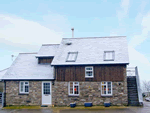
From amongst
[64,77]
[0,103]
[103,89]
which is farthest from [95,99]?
[0,103]

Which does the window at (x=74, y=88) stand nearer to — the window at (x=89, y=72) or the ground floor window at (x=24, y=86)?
the window at (x=89, y=72)

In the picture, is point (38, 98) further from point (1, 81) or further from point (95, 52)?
point (95, 52)

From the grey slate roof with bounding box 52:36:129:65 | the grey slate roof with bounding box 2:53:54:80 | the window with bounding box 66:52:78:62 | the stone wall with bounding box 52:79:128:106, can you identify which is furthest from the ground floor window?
the window with bounding box 66:52:78:62

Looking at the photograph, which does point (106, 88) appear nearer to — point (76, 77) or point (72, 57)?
point (76, 77)

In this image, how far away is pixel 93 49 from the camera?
25.8 meters

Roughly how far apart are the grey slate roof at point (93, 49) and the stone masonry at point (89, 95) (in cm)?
216

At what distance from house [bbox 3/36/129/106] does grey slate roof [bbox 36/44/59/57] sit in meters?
0.12

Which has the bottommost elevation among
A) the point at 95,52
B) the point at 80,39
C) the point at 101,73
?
the point at 101,73

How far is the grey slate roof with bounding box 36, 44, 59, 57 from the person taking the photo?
1076 inches

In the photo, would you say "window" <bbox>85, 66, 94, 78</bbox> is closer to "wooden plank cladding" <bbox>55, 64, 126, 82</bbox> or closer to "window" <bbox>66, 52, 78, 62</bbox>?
"wooden plank cladding" <bbox>55, 64, 126, 82</bbox>

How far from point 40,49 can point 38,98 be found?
648cm

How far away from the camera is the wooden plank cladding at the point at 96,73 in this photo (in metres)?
23.0

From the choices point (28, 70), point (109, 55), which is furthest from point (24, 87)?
point (109, 55)

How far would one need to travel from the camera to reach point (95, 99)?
23422 millimetres
